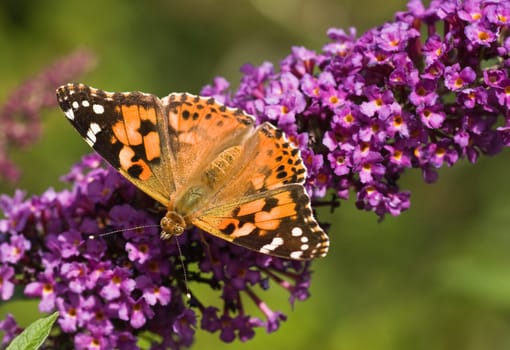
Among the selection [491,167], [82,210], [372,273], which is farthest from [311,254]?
[491,167]

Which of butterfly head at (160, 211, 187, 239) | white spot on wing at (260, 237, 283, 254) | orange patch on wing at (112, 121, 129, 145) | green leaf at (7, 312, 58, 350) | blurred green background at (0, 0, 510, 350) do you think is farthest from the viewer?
blurred green background at (0, 0, 510, 350)

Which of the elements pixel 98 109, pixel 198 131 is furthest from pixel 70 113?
pixel 198 131

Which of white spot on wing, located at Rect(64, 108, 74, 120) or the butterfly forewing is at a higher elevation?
the butterfly forewing

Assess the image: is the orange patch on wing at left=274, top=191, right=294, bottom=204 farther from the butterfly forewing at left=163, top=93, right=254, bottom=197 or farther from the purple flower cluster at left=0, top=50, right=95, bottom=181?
the purple flower cluster at left=0, top=50, right=95, bottom=181

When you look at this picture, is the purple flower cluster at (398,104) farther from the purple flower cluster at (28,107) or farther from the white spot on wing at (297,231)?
the purple flower cluster at (28,107)

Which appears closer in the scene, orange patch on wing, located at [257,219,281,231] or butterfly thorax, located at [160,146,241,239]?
orange patch on wing, located at [257,219,281,231]

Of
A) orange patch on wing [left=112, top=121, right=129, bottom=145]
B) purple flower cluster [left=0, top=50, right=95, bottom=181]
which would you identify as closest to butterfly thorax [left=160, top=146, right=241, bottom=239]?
orange patch on wing [left=112, top=121, right=129, bottom=145]

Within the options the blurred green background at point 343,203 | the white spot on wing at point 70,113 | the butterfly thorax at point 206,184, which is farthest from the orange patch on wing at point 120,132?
the blurred green background at point 343,203

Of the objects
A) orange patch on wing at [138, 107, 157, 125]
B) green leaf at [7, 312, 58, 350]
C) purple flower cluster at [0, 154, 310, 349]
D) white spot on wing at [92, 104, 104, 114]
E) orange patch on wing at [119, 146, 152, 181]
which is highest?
orange patch on wing at [138, 107, 157, 125]
